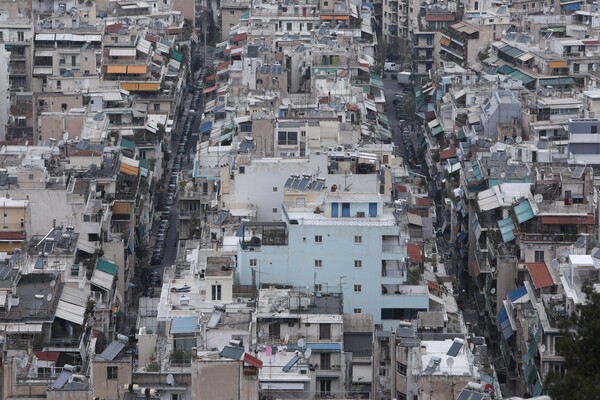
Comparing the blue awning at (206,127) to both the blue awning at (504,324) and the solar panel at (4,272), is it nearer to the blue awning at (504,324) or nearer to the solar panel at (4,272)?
the blue awning at (504,324)

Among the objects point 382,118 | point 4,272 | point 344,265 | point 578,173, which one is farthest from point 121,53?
point 344,265

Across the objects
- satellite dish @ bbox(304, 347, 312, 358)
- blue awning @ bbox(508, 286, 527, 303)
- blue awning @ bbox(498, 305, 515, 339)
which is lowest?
blue awning @ bbox(498, 305, 515, 339)

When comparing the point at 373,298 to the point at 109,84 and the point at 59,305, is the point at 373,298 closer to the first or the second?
the point at 59,305

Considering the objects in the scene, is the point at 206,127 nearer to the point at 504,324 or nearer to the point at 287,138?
the point at 287,138

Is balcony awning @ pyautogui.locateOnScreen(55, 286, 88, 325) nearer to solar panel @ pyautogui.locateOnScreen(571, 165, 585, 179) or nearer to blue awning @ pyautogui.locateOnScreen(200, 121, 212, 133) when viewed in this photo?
solar panel @ pyautogui.locateOnScreen(571, 165, 585, 179)

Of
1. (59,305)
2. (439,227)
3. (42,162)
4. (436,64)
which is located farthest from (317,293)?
(436,64)

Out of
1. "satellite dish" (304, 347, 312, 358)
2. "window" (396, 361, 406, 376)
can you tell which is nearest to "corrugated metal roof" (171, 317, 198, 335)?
"satellite dish" (304, 347, 312, 358)
